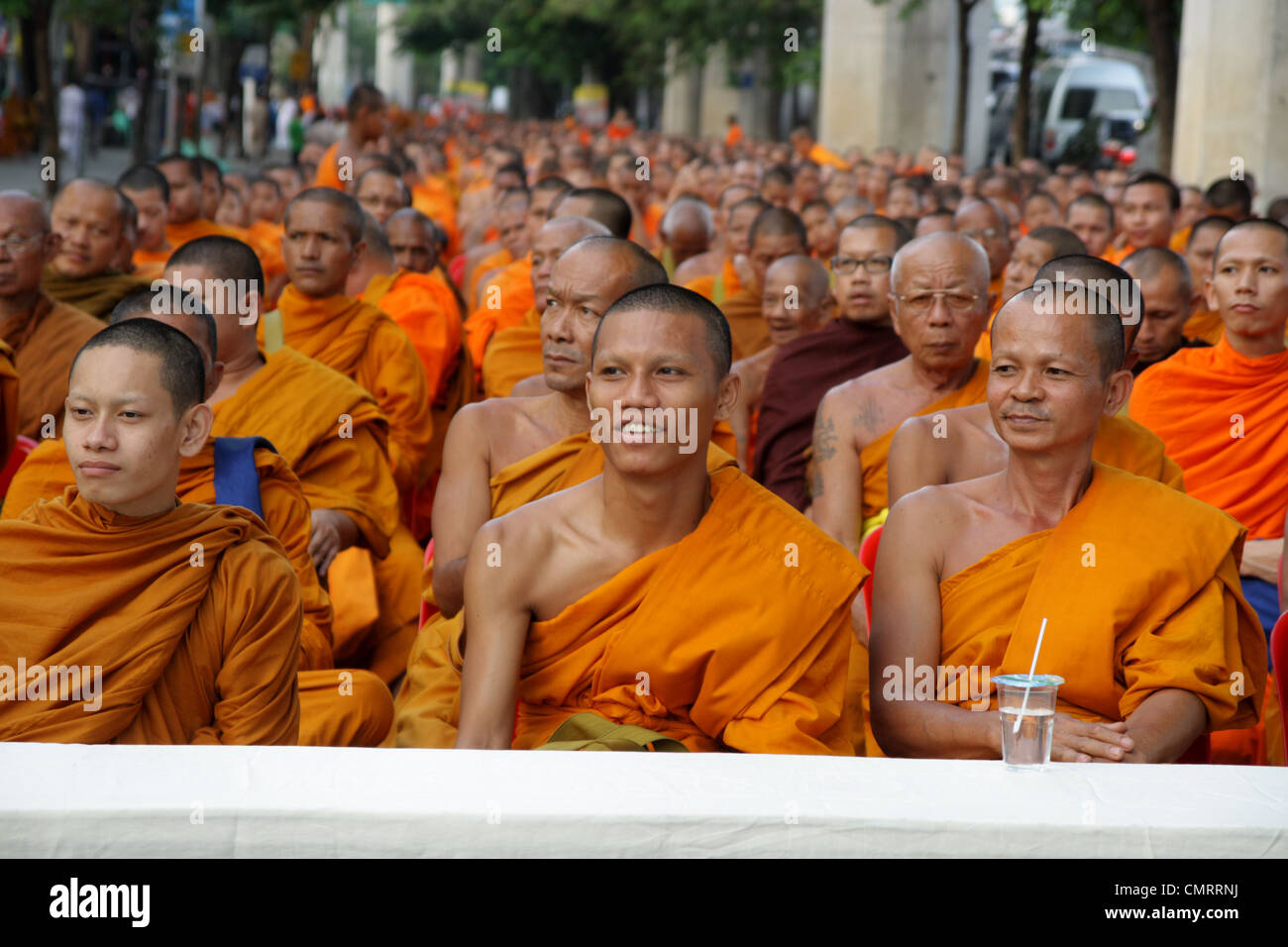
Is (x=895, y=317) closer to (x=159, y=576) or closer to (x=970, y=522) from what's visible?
(x=970, y=522)

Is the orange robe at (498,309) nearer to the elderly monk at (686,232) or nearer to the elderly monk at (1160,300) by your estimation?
the elderly monk at (686,232)

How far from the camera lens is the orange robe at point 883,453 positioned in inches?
184

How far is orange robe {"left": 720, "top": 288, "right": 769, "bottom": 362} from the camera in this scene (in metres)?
7.32

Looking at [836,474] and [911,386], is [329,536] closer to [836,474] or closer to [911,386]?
[836,474]

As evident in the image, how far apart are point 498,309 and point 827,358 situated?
6.84 ft

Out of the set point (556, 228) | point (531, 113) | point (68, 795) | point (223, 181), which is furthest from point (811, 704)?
point (531, 113)

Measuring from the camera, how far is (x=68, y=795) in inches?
73.3

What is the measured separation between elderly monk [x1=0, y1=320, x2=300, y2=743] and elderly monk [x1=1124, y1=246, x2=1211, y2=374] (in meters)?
3.40

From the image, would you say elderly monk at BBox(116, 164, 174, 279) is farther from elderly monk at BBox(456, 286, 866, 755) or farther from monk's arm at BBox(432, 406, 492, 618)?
elderly monk at BBox(456, 286, 866, 755)

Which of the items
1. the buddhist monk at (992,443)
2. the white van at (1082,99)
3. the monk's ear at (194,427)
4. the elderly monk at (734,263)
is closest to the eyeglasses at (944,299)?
the buddhist monk at (992,443)

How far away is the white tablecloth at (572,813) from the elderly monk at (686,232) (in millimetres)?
7684

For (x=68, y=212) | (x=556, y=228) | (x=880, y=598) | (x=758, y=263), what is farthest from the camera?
(x=758, y=263)

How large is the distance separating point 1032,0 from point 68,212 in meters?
12.2

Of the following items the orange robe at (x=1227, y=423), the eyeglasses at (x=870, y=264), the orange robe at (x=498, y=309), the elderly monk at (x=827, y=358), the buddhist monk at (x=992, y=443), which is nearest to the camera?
the buddhist monk at (x=992, y=443)
